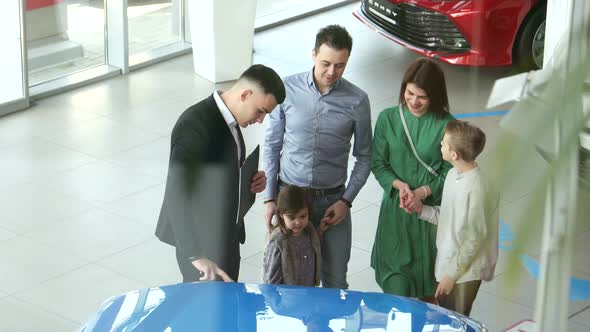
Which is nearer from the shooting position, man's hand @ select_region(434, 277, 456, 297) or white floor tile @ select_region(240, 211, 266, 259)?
man's hand @ select_region(434, 277, 456, 297)

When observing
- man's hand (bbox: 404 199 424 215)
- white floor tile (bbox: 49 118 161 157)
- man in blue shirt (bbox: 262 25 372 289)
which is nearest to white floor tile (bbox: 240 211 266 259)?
man in blue shirt (bbox: 262 25 372 289)

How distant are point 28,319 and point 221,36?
4.69 meters

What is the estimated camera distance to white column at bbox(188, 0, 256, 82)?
9.24 metres

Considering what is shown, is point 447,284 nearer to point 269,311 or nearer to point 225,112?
point 269,311

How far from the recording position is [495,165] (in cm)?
34

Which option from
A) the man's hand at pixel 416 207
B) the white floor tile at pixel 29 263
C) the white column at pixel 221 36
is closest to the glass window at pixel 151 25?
the white column at pixel 221 36

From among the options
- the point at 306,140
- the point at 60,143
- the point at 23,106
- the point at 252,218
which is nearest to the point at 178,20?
the point at 23,106

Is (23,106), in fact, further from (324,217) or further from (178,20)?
(324,217)

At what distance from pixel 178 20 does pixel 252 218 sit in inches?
179

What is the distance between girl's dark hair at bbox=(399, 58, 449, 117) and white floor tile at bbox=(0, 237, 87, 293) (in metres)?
2.65

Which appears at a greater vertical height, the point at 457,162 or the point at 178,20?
the point at 457,162

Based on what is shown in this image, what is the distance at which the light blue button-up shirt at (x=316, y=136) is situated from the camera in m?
4.28

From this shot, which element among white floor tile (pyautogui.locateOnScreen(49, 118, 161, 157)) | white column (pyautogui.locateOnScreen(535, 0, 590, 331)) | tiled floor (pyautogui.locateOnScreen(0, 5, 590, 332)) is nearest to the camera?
white column (pyautogui.locateOnScreen(535, 0, 590, 331))

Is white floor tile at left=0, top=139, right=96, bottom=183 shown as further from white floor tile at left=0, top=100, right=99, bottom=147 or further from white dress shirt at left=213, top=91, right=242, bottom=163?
white dress shirt at left=213, top=91, right=242, bottom=163
